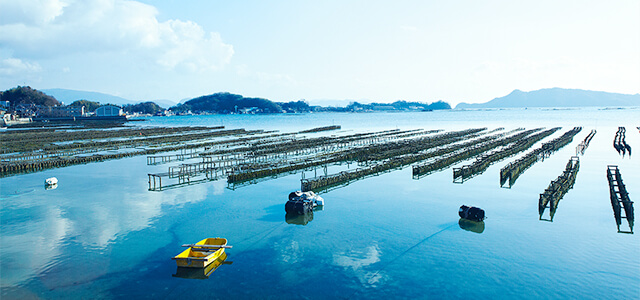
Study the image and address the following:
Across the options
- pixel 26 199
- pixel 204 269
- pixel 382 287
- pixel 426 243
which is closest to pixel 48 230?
pixel 26 199

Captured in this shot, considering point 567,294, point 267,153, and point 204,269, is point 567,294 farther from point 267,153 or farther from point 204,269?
point 267,153

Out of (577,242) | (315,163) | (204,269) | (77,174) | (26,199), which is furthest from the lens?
(315,163)

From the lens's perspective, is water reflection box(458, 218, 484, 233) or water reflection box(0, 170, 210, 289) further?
water reflection box(458, 218, 484, 233)

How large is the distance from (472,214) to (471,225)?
71cm

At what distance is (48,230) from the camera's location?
24375 millimetres

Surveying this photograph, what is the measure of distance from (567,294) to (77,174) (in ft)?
154

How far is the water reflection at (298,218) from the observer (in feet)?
83.1

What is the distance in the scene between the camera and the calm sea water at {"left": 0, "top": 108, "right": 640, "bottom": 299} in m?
16.8

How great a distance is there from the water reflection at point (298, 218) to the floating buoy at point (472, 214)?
9994mm

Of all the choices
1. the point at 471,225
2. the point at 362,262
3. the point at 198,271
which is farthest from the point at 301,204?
the point at 471,225

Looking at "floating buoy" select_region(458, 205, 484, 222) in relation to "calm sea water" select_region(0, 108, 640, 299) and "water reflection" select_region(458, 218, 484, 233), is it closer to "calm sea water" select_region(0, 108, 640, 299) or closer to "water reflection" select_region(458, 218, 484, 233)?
"water reflection" select_region(458, 218, 484, 233)

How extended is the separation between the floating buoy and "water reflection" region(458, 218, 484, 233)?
0.87ft

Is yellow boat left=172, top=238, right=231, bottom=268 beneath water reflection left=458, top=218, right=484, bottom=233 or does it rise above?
above

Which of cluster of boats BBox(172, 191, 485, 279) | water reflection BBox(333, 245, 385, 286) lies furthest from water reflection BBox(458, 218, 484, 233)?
water reflection BBox(333, 245, 385, 286)
